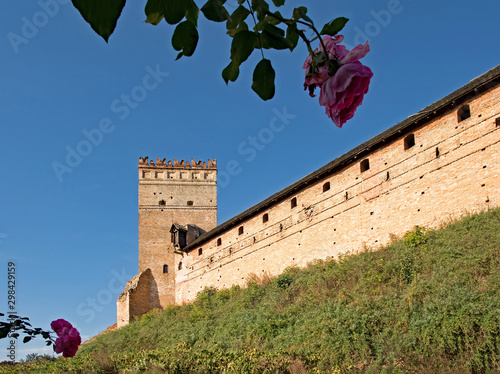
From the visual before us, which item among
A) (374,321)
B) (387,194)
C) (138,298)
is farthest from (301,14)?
(138,298)

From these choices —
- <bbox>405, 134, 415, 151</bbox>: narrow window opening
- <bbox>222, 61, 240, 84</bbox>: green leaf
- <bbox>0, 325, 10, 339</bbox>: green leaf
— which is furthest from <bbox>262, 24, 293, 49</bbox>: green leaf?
<bbox>405, 134, 415, 151</bbox>: narrow window opening

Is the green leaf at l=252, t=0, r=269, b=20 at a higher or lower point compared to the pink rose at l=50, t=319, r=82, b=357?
higher

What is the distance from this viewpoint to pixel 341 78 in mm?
1131

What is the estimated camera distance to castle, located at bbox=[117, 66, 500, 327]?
13.3m

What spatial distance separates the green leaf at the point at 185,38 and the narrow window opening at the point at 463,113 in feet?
45.9

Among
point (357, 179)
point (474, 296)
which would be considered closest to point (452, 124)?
point (357, 179)

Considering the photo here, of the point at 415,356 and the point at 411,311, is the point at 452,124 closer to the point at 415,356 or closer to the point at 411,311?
the point at 411,311

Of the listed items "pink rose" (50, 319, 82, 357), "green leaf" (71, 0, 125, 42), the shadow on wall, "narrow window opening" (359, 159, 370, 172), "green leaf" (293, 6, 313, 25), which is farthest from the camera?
the shadow on wall

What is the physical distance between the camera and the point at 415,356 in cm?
844

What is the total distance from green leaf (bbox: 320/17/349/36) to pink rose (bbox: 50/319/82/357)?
7.59 ft

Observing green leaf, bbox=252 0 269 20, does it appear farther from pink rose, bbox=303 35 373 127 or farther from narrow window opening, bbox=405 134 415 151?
narrow window opening, bbox=405 134 415 151

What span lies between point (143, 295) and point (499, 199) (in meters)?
Answer: 22.8

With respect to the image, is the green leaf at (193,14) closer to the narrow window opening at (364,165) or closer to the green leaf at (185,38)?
the green leaf at (185,38)

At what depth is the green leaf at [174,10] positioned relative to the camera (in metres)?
1.11
